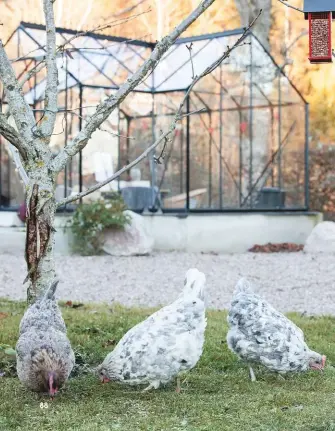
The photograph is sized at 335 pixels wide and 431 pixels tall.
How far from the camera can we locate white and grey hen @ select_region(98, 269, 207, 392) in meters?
4.63

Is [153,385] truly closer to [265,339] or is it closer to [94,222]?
[265,339]

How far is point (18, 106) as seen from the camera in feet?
16.9

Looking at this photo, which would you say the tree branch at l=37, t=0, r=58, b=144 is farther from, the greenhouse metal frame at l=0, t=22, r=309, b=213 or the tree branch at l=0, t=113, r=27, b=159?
the greenhouse metal frame at l=0, t=22, r=309, b=213

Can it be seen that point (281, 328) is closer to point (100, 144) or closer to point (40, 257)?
point (40, 257)

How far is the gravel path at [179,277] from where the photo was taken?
9281 millimetres

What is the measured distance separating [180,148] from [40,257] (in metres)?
10.2

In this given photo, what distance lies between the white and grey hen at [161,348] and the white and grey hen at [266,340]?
0.36m

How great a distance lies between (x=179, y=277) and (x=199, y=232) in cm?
359

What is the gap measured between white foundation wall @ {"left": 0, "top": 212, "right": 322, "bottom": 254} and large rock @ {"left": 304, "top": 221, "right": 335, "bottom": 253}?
845 mm

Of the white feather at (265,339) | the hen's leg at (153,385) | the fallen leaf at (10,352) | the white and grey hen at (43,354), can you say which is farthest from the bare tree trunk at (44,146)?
the white feather at (265,339)

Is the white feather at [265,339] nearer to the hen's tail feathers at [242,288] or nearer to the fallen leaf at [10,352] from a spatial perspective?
the hen's tail feathers at [242,288]

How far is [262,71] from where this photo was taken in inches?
582

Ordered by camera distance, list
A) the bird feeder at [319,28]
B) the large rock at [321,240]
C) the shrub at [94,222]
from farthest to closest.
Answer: the large rock at [321,240] → the shrub at [94,222] → the bird feeder at [319,28]

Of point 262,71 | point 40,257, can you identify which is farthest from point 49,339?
point 262,71
